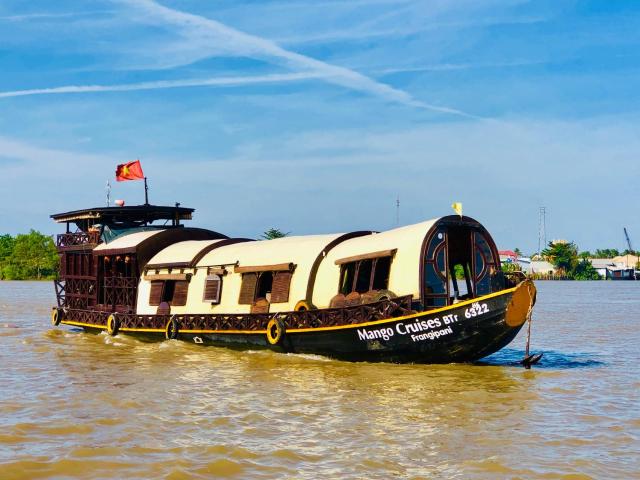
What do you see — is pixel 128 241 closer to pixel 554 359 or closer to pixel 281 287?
pixel 281 287

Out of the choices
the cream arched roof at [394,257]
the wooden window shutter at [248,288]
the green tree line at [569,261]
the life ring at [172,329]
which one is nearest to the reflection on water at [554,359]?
the cream arched roof at [394,257]

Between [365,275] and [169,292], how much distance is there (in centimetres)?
802

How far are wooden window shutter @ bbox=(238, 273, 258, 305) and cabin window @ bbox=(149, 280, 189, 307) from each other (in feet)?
8.85

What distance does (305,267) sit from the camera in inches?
787

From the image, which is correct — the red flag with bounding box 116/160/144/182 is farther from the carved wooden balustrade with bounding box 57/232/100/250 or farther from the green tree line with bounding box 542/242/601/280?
the green tree line with bounding box 542/242/601/280

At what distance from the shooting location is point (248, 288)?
70.5 feet

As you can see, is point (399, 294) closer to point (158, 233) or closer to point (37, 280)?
point (158, 233)

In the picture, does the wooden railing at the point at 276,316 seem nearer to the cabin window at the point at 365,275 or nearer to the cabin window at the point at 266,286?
the cabin window at the point at 266,286

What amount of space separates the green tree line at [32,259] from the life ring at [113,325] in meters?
91.5

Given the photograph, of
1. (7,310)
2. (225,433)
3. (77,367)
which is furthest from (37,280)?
(225,433)

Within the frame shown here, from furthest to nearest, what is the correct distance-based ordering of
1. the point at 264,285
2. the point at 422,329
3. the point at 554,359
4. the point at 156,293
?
the point at 156,293
the point at 264,285
the point at 554,359
the point at 422,329

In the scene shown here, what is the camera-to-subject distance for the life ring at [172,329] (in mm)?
22594

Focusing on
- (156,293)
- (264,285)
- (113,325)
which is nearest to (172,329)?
(156,293)

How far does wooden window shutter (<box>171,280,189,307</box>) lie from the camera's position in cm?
2350
